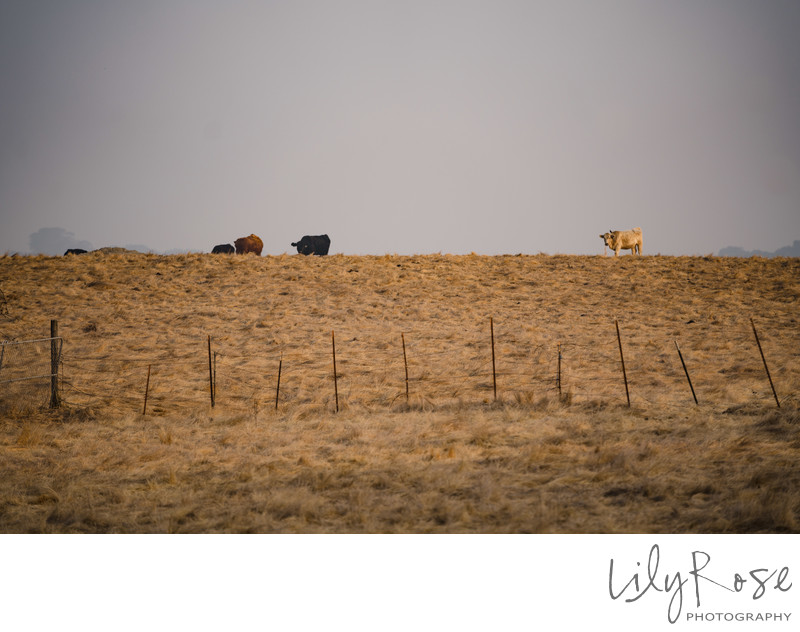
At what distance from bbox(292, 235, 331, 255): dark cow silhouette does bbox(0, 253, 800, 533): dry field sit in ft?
86.2

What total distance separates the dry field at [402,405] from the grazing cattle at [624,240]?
7.23 meters

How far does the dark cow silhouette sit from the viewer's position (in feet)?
203

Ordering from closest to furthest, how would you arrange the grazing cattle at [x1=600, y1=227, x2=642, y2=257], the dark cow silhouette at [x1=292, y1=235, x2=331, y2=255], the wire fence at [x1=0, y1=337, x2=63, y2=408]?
the wire fence at [x1=0, y1=337, x2=63, y2=408], the grazing cattle at [x1=600, y1=227, x2=642, y2=257], the dark cow silhouette at [x1=292, y1=235, x2=331, y2=255]

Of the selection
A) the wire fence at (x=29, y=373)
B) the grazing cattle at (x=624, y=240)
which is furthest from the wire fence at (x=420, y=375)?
the grazing cattle at (x=624, y=240)

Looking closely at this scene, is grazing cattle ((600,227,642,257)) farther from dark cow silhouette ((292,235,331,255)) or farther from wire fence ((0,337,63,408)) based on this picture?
wire fence ((0,337,63,408))

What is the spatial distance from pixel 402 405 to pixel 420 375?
3645 mm

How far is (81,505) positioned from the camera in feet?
28.5

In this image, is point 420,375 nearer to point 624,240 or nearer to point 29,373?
point 29,373

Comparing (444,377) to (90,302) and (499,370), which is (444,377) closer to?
(499,370)

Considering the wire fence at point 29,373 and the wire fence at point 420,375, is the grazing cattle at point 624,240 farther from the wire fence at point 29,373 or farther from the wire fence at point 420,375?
the wire fence at point 29,373

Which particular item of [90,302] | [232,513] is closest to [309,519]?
[232,513]

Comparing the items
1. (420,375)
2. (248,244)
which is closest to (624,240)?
(420,375)

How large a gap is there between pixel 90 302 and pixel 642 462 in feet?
93.1

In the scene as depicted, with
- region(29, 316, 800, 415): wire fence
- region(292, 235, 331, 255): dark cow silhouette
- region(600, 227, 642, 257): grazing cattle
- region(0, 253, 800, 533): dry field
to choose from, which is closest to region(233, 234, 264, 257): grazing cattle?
region(292, 235, 331, 255): dark cow silhouette
